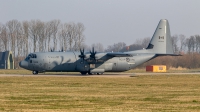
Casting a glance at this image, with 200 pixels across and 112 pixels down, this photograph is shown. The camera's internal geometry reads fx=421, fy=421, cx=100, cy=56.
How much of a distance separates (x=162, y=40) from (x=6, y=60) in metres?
56.9

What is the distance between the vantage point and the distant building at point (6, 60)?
105m

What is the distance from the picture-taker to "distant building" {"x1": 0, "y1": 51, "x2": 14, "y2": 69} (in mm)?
105319

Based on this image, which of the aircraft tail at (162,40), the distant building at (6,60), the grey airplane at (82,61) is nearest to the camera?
the grey airplane at (82,61)

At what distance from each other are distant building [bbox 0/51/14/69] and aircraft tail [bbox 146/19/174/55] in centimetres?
5621

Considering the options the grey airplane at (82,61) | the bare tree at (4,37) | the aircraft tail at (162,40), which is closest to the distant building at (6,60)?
the bare tree at (4,37)

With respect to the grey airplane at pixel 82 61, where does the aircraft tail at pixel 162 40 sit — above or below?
above

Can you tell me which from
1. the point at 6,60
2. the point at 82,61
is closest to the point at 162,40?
the point at 82,61

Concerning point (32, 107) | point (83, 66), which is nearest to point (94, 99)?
point (32, 107)

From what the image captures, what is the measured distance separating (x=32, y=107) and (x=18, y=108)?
677 millimetres

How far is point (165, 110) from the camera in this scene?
1833 centimetres

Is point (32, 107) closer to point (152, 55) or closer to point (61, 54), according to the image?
point (61, 54)

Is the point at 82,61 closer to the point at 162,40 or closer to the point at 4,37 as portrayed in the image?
the point at 162,40

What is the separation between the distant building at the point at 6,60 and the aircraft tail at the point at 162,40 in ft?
184

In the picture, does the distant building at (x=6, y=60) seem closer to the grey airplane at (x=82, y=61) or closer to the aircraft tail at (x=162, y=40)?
the grey airplane at (x=82, y=61)
